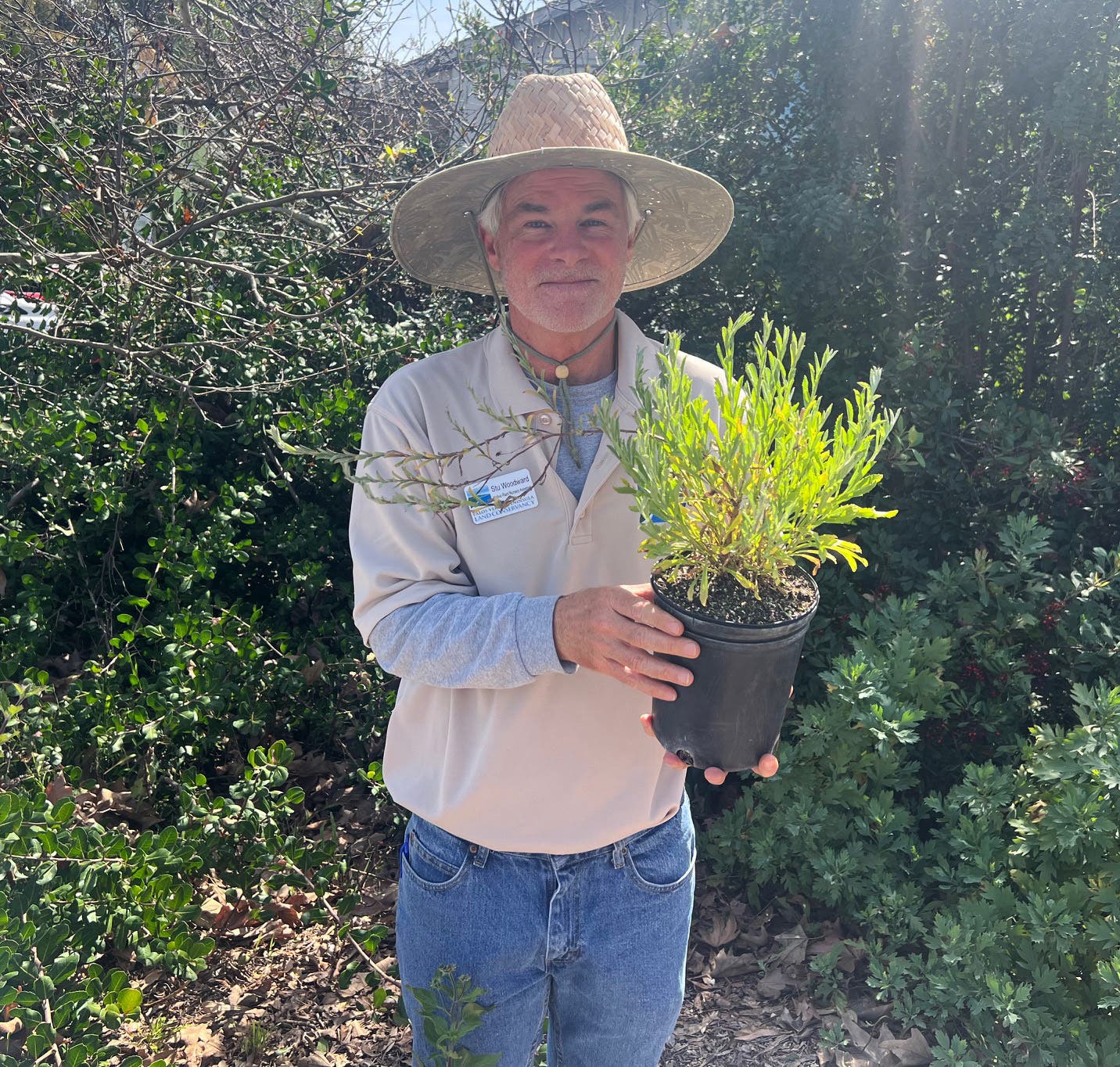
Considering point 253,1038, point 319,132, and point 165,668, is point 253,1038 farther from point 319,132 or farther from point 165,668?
point 319,132

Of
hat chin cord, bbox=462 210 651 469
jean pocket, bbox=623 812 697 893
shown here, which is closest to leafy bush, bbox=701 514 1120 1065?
jean pocket, bbox=623 812 697 893

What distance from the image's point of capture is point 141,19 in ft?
14.2

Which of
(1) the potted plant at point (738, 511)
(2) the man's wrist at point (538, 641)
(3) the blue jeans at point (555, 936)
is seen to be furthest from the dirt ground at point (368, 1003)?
(1) the potted plant at point (738, 511)

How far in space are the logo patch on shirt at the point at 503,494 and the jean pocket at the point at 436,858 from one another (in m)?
0.64

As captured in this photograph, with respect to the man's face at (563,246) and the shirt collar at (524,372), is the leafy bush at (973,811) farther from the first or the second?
the man's face at (563,246)

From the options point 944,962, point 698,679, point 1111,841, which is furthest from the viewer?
point 944,962

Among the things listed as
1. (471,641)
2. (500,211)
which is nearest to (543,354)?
(500,211)

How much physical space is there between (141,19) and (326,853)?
13.4 ft

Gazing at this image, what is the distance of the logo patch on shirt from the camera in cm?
166

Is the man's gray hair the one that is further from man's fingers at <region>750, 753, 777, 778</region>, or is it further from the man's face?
man's fingers at <region>750, 753, 777, 778</region>

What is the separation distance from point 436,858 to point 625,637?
0.70m

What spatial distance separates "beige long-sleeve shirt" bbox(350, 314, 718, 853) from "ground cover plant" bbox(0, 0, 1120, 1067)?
3.15 ft

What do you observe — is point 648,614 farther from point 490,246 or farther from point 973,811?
point 973,811

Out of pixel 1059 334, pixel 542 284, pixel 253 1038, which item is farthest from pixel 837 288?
pixel 253 1038
